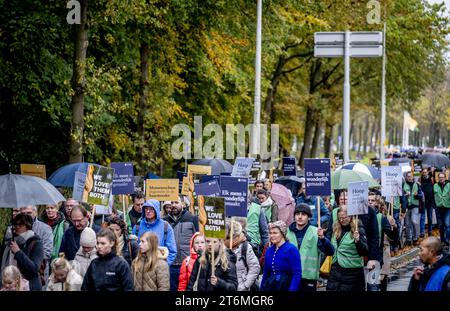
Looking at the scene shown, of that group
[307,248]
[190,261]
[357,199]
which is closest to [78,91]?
[357,199]

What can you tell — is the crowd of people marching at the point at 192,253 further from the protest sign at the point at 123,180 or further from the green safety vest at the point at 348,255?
the protest sign at the point at 123,180

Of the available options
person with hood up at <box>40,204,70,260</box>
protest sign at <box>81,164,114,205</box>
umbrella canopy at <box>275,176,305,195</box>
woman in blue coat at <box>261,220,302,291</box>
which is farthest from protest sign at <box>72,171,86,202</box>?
umbrella canopy at <box>275,176,305,195</box>

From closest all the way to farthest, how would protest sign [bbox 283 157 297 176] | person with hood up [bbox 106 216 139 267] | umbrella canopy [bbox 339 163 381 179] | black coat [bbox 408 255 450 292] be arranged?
black coat [bbox 408 255 450 292] → person with hood up [bbox 106 216 139 267] → umbrella canopy [bbox 339 163 381 179] → protest sign [bbox 283 157 297 176]

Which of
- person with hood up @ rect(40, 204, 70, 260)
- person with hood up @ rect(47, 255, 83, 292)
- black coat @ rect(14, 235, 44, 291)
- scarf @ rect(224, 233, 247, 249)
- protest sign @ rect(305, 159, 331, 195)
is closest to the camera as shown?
person with hood up @ rect(47, 255, 83, 292)

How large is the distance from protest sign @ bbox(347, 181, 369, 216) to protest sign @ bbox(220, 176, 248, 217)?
1.24 meters

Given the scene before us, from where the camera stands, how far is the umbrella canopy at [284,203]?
18.5 metres

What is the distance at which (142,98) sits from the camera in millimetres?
28141

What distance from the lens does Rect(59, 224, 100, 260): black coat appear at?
1305 cm

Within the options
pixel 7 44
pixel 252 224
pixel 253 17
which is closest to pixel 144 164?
pixel 7 44

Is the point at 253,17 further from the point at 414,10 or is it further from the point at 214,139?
the point at 414,10

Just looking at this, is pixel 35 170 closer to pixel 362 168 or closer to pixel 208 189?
pixel 208 189

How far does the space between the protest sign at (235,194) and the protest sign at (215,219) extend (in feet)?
3.98

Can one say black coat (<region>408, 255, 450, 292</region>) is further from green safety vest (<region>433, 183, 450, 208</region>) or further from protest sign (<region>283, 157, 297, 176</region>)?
green safety vest (<region>433, 183, 450, 208</region>)

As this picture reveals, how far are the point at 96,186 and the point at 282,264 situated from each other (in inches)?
131
